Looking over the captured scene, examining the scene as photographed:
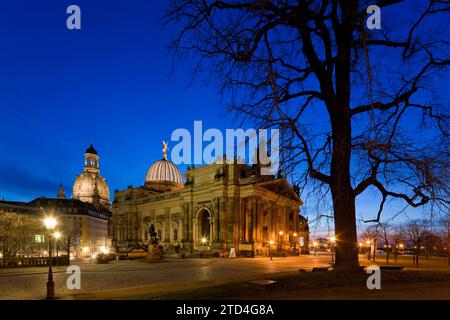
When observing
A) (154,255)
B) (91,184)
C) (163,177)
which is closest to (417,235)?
(154,255)

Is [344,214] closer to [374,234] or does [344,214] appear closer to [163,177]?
[374,234]

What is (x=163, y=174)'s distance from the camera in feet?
342

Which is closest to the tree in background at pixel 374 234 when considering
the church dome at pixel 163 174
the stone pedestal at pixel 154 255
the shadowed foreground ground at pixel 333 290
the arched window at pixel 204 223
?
the shadowed foreground ground at pixel 333 290

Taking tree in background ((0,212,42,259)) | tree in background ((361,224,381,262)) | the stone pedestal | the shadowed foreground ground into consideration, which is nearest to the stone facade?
tree in background ((361,224,381,262))

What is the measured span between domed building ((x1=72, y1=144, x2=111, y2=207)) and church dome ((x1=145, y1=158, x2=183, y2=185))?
236 feet

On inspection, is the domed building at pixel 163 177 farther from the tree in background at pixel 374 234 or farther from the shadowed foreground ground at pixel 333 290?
the shadowed foreground ground at pixel 333 290

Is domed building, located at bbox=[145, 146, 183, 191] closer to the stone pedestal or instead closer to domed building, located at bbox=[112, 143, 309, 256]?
domed building, located at bbox=[112, 143, 309, 256]

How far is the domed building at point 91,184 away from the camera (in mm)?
169250

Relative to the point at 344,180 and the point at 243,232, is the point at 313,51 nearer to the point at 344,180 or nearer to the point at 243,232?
the point at 344,180

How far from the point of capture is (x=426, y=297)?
1027 cm

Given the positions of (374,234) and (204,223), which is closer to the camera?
(374,234)

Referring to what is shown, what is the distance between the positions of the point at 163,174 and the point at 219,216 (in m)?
45.4

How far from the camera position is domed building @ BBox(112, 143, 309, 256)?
202 ft
